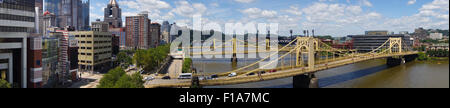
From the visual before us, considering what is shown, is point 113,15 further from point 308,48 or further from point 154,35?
point 308,48

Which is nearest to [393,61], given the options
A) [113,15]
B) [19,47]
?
[19,47]

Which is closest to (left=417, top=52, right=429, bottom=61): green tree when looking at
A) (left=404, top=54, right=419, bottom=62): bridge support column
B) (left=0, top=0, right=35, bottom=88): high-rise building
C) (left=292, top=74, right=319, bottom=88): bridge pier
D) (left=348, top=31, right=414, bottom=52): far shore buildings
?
(left=404, top=54, right=419, bottom=62): bridge support column

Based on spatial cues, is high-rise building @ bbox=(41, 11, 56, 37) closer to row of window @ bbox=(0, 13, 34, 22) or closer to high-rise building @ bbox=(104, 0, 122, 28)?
row of window @ bbox=(0, 13, 34, 22)

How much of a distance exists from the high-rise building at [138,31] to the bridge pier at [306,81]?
115 ft

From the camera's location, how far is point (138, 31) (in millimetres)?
43812

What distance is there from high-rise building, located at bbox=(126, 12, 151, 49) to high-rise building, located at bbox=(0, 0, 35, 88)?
3384cm

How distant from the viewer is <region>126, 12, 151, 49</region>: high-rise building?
43.2 metres

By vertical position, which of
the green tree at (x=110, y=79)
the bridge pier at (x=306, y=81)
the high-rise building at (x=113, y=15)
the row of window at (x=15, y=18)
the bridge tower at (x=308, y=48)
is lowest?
the bridge pier at (x=306, y=81)

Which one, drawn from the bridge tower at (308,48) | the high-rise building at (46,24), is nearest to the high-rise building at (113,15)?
the high-rise building at (46,24)

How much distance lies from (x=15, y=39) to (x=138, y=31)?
115 ft

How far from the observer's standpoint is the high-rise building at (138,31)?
43.2m

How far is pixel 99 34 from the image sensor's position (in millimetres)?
17578

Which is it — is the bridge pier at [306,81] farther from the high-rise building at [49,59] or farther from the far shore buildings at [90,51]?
the far shore buildings at [90,51]
